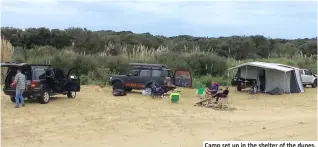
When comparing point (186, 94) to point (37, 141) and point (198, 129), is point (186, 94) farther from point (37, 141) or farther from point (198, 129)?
point (37, 141)

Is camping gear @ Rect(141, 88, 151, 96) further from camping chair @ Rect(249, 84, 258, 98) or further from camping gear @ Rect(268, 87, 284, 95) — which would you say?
camping gear @ Rect(268, 87, 284, 95)

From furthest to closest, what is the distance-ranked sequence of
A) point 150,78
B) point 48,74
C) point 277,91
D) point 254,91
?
point 277,91 < point 254,91 < point 150,78 < point 48,74

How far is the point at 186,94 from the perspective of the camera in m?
22.7

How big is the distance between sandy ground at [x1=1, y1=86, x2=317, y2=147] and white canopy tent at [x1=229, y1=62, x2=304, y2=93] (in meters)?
5.44

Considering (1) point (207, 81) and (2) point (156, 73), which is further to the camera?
(1) point (207, 81)

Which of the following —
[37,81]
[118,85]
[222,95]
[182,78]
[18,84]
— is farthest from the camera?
[182,78]

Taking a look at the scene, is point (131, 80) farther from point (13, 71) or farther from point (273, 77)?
point (273, 77)

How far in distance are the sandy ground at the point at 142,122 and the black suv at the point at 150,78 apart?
1930mm

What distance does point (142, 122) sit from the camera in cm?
1322

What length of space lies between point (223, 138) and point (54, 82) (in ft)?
28.3

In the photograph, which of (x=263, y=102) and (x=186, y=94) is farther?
(x=186, y=94)

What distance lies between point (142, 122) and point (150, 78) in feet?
26.9


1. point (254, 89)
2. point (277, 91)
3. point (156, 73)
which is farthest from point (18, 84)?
point (277, 91)

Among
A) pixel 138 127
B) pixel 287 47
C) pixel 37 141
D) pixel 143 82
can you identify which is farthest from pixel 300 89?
pixel 287 47
